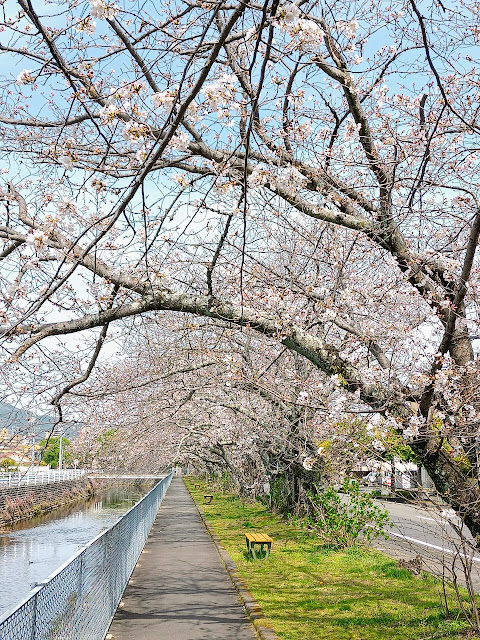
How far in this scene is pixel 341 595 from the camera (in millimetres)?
8477

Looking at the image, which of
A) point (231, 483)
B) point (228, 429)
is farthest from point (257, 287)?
point (231, 483)

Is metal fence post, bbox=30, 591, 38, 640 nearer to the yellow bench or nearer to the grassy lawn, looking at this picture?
the grassy lawn

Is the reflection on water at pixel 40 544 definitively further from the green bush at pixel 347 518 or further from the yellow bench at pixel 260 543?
the green bush at pixel 347 518

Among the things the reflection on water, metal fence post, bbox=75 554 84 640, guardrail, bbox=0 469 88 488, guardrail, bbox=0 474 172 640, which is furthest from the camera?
guardrail, bbox=0 469 88 488

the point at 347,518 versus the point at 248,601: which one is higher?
the point at 347,518

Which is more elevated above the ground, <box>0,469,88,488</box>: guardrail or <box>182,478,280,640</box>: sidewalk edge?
<box>0,469,88,488</box>: guardrail

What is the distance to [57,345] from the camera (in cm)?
834

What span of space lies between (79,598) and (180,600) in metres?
4.08

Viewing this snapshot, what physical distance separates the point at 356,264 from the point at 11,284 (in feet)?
15.5

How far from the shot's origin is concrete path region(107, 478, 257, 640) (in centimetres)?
663

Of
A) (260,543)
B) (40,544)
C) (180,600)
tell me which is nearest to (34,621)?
(180,600)

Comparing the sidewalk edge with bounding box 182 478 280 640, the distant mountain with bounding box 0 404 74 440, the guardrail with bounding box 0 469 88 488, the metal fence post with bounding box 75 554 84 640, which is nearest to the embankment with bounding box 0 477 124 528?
the guardrail with bounding box 0 469 88 488

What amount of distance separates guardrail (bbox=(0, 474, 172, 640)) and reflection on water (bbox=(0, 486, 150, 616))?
192 centimetres

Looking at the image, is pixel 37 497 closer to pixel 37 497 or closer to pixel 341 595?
pixel 37 497
